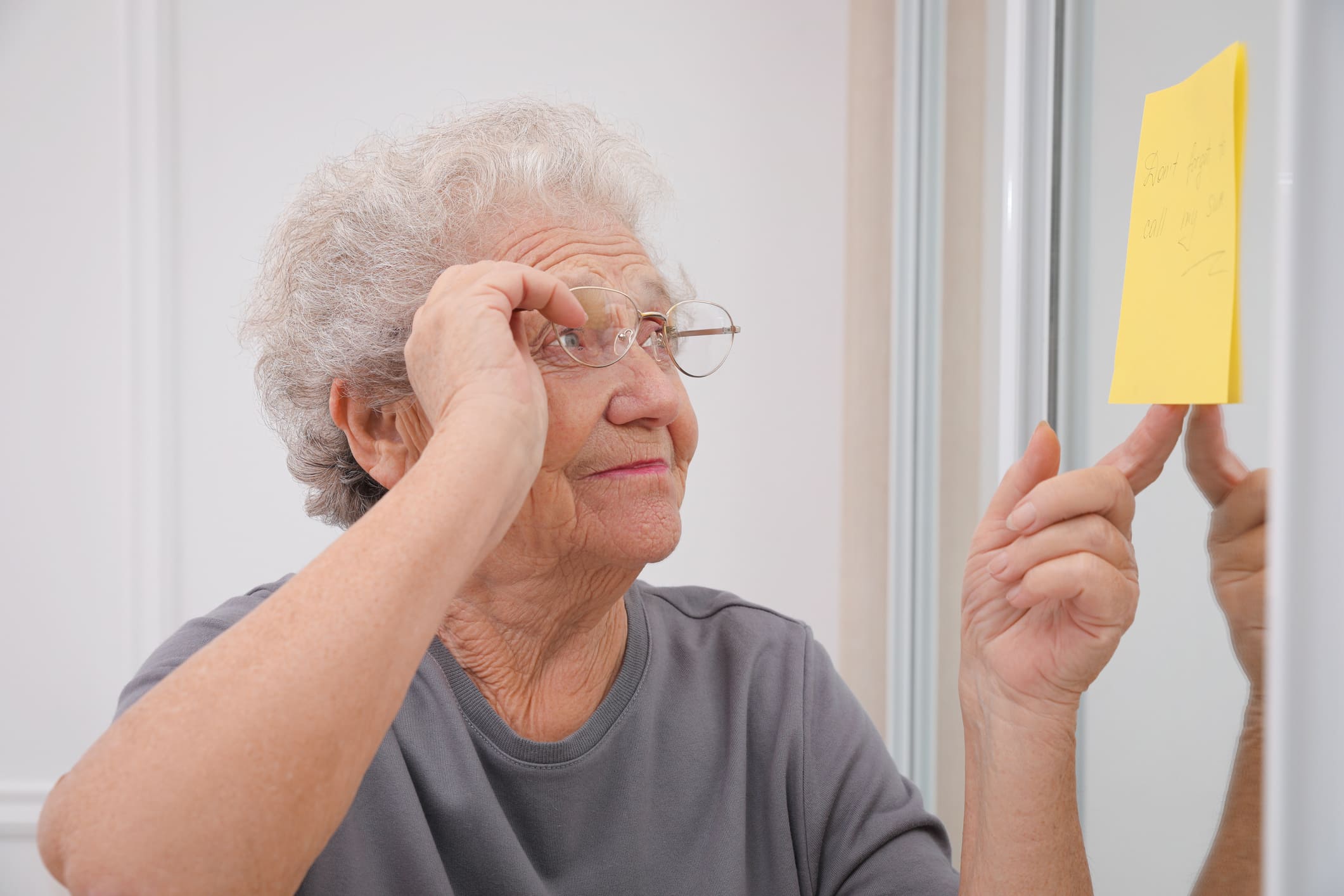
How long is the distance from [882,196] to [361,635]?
1.83 meters

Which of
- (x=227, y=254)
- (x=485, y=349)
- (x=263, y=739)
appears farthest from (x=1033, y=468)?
(x=227, y=254)

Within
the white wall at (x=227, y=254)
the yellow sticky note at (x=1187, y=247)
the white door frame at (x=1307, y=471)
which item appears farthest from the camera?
the white wall at (x=227, y=254)

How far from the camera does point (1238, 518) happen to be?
29.1 inches

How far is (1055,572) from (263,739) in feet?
2.25

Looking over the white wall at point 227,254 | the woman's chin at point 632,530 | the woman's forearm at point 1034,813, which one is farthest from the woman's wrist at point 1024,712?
the white wall at point 227,254

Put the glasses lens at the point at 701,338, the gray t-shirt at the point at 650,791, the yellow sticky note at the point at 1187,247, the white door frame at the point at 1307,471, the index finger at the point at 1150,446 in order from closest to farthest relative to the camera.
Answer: the white door frame at the point at 1307,471, the yellow sticky note at the point at 1187,247, the index finger at the point at 1150,446, the gray t-shirt at the point at 650,791, the glasses lens at the point at 701,338

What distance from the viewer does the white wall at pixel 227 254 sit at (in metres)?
2.19

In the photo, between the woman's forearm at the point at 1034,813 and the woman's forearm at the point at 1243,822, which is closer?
the woman's forearm at the point at 1243,822

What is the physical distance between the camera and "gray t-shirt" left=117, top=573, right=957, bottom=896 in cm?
94

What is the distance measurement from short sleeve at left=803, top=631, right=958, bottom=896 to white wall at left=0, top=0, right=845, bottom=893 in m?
1.11

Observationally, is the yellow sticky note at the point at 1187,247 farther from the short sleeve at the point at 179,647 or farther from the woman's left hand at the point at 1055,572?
the short sleeve at the point at 179,647

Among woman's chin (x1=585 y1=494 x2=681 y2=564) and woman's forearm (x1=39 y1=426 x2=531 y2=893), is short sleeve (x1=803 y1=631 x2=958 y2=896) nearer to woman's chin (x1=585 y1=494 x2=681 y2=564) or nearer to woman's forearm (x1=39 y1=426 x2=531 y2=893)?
woman's chin (x1=585 y1=494 x2=681 y2=564)

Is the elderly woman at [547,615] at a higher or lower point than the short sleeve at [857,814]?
higher

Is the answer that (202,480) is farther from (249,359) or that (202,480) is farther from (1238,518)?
(1238,518)
